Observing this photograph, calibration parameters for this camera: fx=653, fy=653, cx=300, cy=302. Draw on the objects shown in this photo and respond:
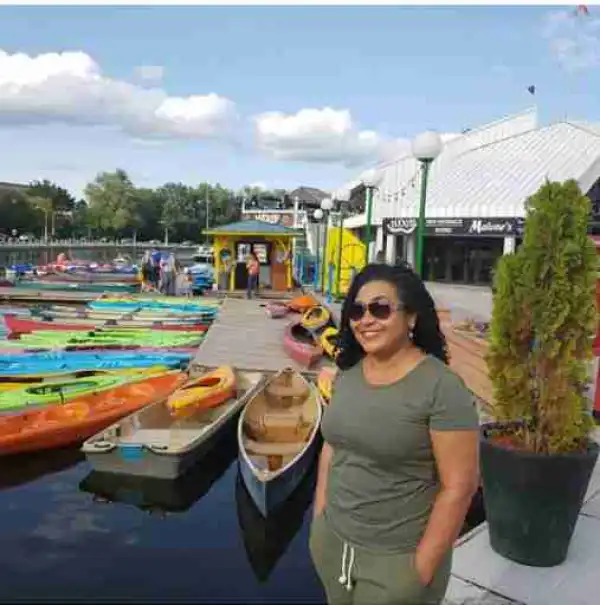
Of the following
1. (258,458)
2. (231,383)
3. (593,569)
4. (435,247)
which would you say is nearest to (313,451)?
(258,458)

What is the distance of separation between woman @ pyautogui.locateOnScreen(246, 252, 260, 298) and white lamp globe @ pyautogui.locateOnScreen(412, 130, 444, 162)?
14934 mm

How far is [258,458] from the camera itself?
8008mm

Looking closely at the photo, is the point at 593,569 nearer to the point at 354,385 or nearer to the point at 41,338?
the point at 354,385

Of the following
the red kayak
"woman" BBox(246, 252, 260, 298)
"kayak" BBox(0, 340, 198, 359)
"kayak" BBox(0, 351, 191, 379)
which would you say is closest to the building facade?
"woman" BBox(246, 252, 260, 298)

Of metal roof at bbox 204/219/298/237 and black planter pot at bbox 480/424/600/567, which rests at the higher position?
metal roof at bbox 204/219/298/237

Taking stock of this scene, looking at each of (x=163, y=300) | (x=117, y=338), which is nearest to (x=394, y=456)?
(x=117, y=338)

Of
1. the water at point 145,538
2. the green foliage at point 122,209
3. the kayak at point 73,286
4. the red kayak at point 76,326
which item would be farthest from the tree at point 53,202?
the water at point 145,538

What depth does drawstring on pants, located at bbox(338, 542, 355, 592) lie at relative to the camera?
7.94ft

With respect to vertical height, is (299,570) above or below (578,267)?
below

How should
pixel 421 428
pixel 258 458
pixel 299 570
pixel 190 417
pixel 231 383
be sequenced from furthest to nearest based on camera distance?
1. pixel 231 383
2. pixel 190 417
3. pixel 258 458
4. pixel 299 570
5. pixel 421 428

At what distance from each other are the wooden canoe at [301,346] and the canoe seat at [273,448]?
13.8ft

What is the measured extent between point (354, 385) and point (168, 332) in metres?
15.3

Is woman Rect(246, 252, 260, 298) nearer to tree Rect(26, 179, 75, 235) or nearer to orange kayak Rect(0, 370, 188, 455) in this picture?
orange kayak Rect(0, 370, 188, 455)

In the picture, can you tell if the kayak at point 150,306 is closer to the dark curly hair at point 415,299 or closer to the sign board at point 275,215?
the dark curly hair at point 415,299
